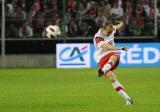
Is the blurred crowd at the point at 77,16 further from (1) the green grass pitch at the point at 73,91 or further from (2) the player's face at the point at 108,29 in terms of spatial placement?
(2) the player's face at the point at 108,29

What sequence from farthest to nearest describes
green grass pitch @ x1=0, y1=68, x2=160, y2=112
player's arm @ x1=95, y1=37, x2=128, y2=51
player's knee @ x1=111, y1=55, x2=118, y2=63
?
1. player's knee @ x1=111, y1=55, x2=118, y2=63
2. player's arm @ x1=95, y1=37, x2=128, y2=51
3. green grass pitch @ x1=0, y1=68, x2=160, y2=112

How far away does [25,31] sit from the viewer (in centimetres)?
3189

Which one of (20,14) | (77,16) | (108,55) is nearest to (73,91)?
(108,55)

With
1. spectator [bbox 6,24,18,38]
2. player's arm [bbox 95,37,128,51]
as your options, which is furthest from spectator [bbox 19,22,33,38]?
player's arm [bbox 95,37,128,51]

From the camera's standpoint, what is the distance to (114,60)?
49.3 ft

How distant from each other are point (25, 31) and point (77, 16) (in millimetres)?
2762

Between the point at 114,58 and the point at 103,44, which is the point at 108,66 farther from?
the point at 103,44

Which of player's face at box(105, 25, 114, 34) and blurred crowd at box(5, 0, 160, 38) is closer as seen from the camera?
player's face at box(105, 25, 114, 34)

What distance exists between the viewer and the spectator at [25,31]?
31828mm

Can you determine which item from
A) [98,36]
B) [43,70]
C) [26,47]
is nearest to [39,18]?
[26,47]

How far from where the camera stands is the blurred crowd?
1254 inches

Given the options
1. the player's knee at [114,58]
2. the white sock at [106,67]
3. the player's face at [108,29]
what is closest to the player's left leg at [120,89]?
the white sock at [106,67]

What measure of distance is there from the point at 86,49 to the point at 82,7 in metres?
2.79

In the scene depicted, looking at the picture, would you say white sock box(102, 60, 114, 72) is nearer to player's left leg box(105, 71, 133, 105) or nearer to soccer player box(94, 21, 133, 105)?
soccer player box(94, 21, 133, 105)
